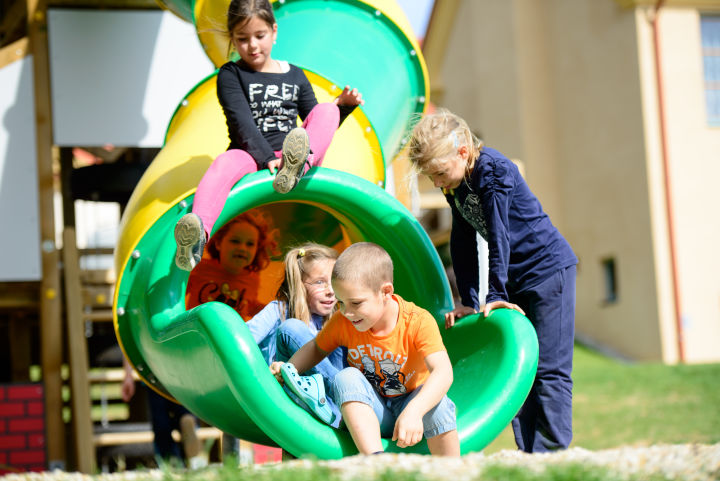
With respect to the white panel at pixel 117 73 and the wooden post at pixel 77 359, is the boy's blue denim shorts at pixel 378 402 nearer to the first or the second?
the wooden post at pixel 77 359

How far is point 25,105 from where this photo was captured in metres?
5.75

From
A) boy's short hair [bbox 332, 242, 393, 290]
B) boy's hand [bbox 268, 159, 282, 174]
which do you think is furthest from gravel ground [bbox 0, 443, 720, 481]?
boy's hand [bbox 268, 159, 282, 174]

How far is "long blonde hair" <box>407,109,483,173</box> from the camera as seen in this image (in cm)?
343

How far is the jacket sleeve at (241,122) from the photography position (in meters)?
3.68

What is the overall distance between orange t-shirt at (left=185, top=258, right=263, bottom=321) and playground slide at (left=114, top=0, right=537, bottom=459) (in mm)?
85

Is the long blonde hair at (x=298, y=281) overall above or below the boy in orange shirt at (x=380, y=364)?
above

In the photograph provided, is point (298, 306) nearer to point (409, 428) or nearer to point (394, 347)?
point (394, 347)

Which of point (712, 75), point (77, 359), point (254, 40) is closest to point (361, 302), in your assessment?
point (254, 40)

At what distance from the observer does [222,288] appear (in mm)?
4461

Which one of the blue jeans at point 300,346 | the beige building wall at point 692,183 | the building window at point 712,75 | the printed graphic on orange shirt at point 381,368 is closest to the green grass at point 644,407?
the beige building wall at point 692,183

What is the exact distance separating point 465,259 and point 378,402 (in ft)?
2.78

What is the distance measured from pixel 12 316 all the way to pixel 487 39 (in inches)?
453

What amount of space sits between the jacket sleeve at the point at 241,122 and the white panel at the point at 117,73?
229 cm

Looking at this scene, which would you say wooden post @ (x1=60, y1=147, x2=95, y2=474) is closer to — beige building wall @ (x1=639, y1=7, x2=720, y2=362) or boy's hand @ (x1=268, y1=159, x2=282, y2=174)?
boy's hand @ (x1=268, y1=159, x2=282, y2=174)
